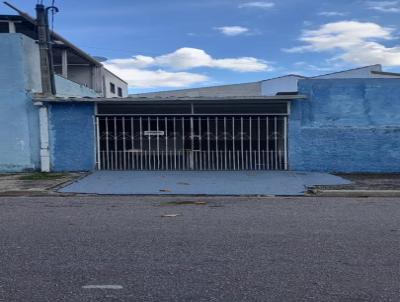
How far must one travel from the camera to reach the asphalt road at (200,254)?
4.33 m

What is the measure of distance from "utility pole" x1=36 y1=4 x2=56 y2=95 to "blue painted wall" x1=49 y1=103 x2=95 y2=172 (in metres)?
1.09

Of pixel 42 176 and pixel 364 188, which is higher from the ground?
pixel 42 176

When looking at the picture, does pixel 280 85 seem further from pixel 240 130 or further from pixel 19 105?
pixel 19 105

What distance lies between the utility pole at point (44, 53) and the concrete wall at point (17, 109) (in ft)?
1.91

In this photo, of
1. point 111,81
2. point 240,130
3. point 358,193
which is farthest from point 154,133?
point 111,81

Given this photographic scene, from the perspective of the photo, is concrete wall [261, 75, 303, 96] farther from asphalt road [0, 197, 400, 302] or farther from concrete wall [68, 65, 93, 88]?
asphalt road [0, 197, 400, 302]

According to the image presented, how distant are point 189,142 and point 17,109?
581 centimetres

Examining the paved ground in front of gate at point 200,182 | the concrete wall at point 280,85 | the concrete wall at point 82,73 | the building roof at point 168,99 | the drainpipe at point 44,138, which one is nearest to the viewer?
the paved ground in front of gate at point 200,182

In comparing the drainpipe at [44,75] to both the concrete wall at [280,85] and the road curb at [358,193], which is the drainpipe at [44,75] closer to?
the road curb at [358,193]

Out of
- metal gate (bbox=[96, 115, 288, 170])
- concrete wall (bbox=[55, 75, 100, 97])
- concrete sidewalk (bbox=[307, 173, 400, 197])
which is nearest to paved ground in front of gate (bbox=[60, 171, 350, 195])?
concrete sidewalk (bbox=[307, 173, 400, 197])

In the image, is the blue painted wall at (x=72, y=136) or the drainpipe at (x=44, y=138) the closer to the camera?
the drainpipe at (x=44, y=138)

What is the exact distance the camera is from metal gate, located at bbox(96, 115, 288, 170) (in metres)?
15.5

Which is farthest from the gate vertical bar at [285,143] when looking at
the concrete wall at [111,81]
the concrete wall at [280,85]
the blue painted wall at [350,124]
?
the concrete wall at [280,85]

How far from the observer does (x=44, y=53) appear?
52.3ft
